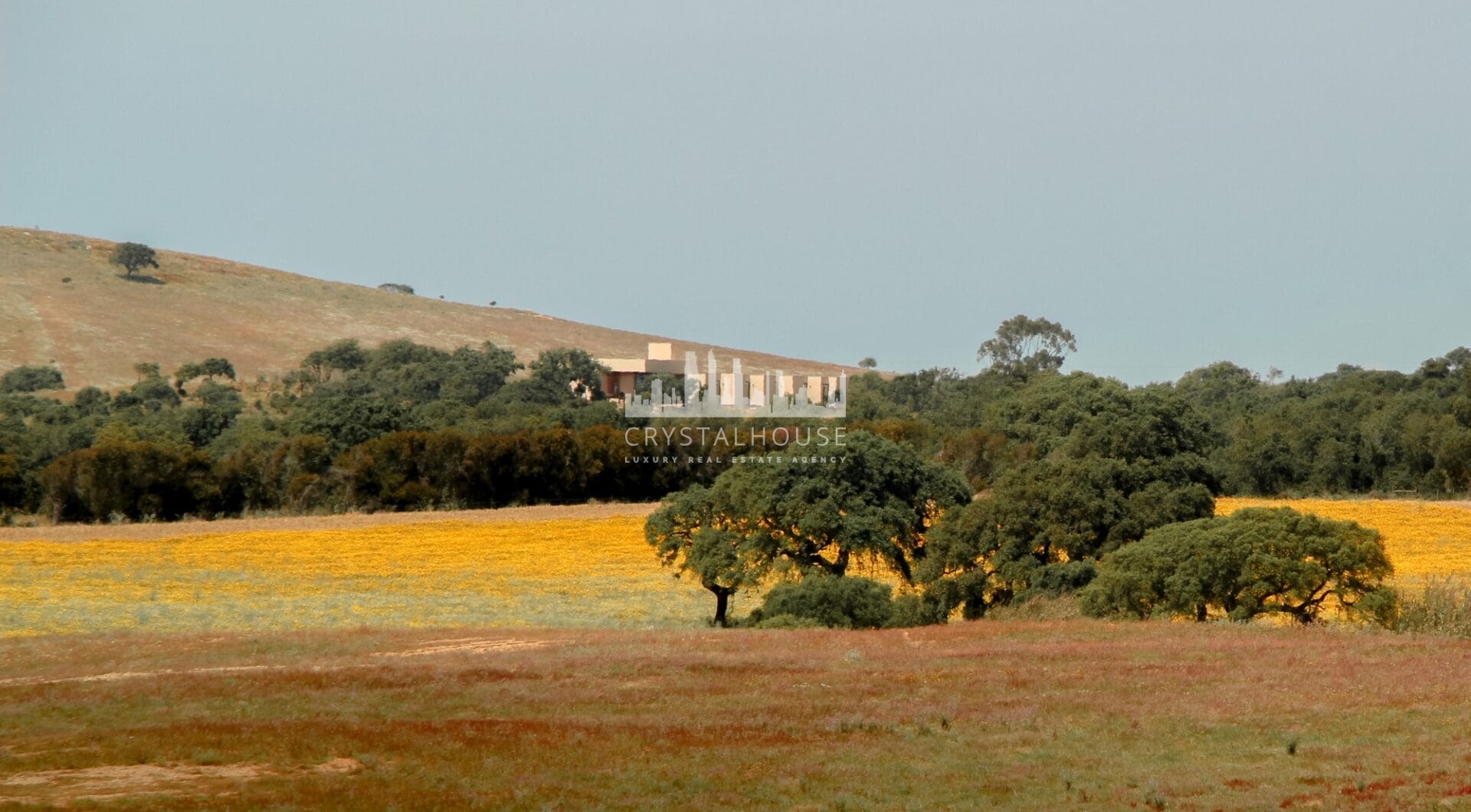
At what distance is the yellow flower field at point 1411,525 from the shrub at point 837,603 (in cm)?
1526

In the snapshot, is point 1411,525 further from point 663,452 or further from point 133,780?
point 133,780

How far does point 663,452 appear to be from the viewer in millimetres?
75688

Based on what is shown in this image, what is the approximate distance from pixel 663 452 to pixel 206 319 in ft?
269

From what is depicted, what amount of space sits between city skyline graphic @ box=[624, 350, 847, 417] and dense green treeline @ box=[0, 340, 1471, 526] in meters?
2.71

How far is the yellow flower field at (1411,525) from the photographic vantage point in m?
46.6

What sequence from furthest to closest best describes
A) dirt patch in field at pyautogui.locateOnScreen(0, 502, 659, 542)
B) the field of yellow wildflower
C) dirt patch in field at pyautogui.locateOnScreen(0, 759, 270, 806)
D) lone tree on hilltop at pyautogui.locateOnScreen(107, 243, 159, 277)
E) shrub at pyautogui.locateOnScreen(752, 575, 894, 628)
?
→ lone tree on hilltop at pyautogui.locateOnScreen(107, 243, 159, 277), dirt patch in field at pyautogui.locateOnScreen(0, 502, 659, 542), the field of yellow wildflower, shrub at pyautogui.locateOnScreen(752, 575, 894, 628), dirt patch in field at pyautogui.locateOnScreen(0, 759, 270, 806)

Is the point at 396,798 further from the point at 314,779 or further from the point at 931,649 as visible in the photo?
the point at 931,649

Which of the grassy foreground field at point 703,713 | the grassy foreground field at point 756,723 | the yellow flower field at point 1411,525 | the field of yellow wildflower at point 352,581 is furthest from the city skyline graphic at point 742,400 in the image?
the grassy foreground field at point 756,723

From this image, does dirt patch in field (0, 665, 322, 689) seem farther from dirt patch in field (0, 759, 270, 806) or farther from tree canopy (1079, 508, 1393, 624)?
tree canopy (1079, 508, 1393, 624)

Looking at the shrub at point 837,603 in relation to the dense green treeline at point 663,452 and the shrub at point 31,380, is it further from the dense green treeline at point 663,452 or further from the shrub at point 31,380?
the shrub at point 31,380

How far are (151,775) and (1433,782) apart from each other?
13845mm

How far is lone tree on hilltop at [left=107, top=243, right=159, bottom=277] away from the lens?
501 ft

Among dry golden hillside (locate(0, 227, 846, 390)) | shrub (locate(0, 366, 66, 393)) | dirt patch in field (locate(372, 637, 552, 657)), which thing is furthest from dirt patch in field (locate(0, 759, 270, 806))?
dry golden hillside (locate(0, 227, 846, 390))

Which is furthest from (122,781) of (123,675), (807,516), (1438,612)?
(1438,612)
